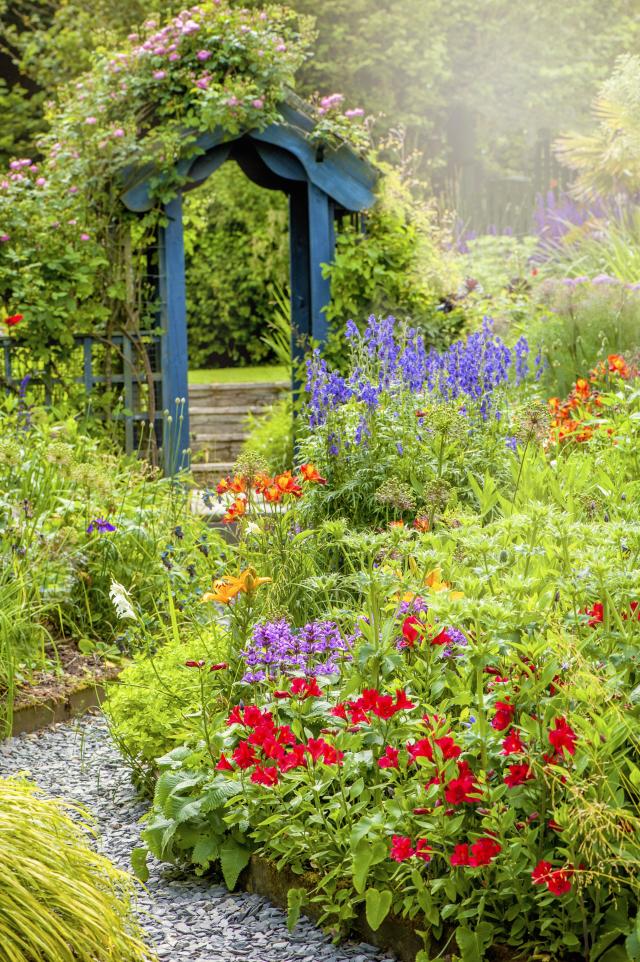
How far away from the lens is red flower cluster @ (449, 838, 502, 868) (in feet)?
7.04

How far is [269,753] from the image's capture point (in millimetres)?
2574

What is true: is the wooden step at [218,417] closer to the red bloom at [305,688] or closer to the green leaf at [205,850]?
the red bloom at [305,688]

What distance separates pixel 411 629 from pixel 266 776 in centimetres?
48

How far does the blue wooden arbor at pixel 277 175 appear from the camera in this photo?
25.8 ft

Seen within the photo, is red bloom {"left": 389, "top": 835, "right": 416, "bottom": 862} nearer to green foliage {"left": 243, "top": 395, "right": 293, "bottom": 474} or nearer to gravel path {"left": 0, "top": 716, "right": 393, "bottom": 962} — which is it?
gravel path {"left": 0, "top": 716, "right": 393, "bottom": 962}

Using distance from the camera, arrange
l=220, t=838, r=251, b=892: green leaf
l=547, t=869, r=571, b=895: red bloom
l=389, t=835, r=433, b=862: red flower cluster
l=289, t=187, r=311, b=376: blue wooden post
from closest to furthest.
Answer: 1. l=547, t=869, r=571, b=895: red bloom
2. l=389, t=835, r=433, b=862: red flower cluster
3. l=220, t=838, r=251, b=892: green leaf
4. l=289, t=187, r=311, b=376: blue wooden post

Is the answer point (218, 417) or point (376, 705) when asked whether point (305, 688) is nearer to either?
point (376, 705)

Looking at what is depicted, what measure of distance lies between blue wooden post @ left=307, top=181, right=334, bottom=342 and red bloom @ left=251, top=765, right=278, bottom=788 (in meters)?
5.79

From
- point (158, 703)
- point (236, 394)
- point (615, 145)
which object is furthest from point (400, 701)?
point (615, 145)

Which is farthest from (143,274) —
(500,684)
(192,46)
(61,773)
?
(500,684)

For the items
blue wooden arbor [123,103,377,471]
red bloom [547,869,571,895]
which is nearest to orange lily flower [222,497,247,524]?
red bloom [547,869,571,895]

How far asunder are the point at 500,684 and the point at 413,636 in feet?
0.94

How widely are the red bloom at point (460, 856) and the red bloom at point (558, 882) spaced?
0.18 meters

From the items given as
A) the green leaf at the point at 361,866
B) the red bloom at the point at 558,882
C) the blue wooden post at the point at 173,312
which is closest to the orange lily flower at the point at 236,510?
the green leaf at the point at 361,866
